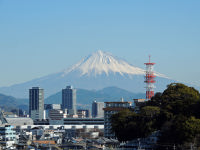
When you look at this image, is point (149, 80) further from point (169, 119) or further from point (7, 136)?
point (169, 119)

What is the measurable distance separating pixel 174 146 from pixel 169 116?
22.5 ft

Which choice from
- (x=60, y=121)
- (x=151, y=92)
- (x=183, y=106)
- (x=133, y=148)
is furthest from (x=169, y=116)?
(x=60, y=121)

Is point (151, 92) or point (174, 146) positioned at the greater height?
point (151, 92)

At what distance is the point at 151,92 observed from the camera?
110 meters

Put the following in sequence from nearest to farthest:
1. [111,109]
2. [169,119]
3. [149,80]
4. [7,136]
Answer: [169,119] < [7,136] < [111,109] < [149,80]

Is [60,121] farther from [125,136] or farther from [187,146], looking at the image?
[187,146]

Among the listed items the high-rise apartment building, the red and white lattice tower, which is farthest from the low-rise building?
the red and white lattice tower

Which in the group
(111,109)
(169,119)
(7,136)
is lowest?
(7,136)

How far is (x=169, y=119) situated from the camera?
61.0 meters

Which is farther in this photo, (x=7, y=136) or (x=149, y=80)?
(x=149, y=80)

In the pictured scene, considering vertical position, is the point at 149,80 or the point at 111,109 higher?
the point at 149,80

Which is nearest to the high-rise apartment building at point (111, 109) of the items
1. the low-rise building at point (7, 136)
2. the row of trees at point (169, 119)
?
the low-rise building at point (7, 136)

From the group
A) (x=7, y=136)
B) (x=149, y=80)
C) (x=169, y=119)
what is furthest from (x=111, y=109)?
(x=169, y=119)

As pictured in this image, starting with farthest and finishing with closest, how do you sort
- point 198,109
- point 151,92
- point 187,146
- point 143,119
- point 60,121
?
1. point 60,121
2. point 151,92
3. point 143,119
4. point 198,109
5. point 187,146
